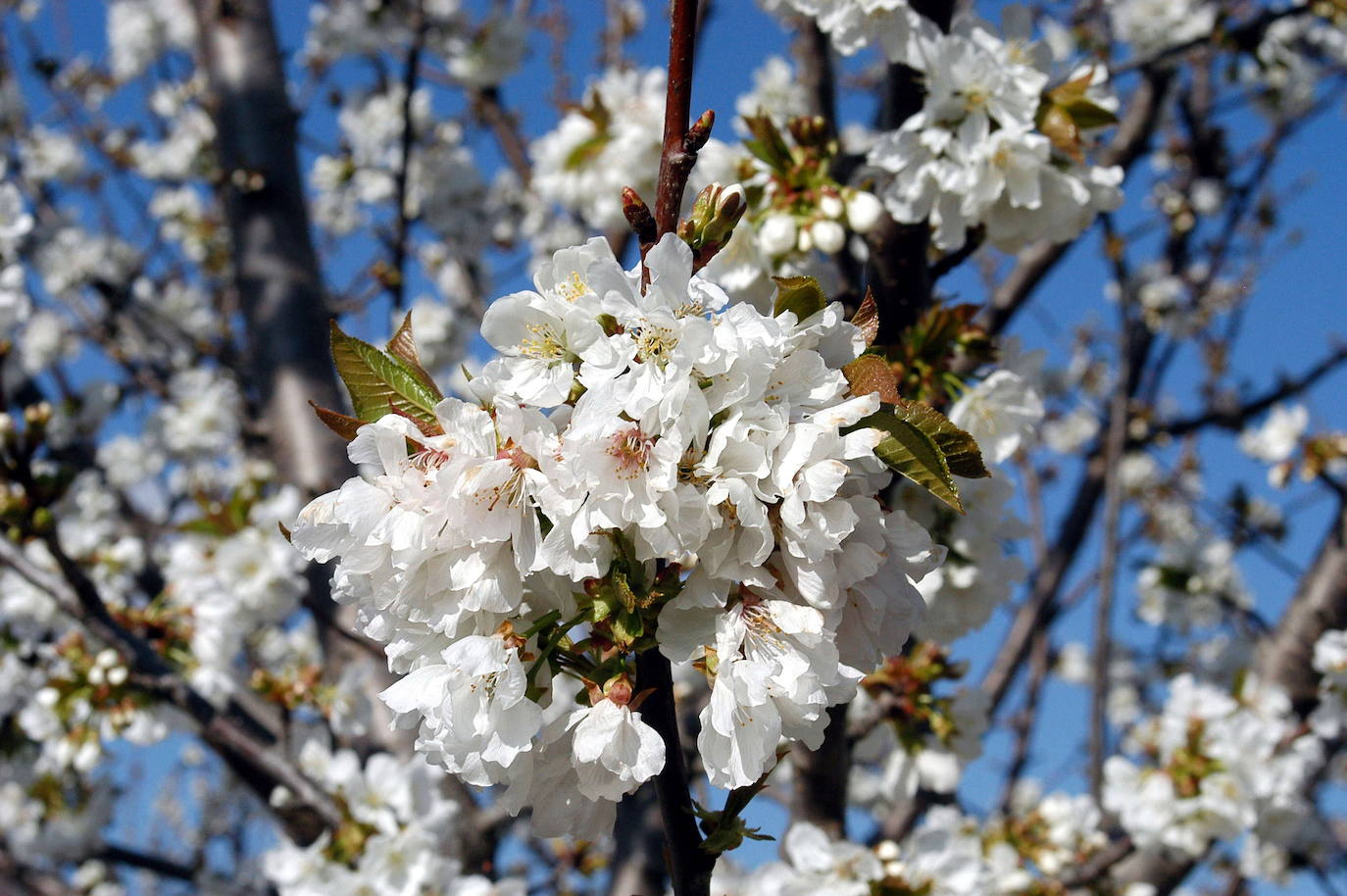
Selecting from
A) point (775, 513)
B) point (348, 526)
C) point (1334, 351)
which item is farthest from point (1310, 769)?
point (348, 526)

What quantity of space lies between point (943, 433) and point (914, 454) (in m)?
0.05

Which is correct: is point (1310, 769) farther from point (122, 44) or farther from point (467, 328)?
point (122, 44)

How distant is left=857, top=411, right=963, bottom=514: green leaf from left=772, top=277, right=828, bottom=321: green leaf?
0.43 ft

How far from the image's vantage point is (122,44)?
6.86 meters

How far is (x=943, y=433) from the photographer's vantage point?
1034mm

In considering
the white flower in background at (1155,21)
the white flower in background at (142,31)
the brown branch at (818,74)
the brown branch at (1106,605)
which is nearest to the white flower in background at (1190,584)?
the brown branch at (1106,605)

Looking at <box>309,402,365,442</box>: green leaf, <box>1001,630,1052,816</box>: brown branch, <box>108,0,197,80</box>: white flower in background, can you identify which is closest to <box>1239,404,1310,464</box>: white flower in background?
<box>1001,630,1052,816</box>: brown branch

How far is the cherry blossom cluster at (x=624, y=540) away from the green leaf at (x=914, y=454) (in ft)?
0.08

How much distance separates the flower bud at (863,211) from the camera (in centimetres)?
178

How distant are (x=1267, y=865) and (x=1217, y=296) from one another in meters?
2.78

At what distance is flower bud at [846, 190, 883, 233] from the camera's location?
1776 millimetres

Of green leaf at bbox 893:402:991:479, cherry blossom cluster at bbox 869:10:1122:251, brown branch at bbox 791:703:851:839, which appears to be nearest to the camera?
green leaf at bbox 893:402:991:479

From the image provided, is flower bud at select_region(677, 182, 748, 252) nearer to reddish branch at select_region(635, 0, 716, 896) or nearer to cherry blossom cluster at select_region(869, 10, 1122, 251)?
reddish branch at select_region(635, 0, 716, 896)

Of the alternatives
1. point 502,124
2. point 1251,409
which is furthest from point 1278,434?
point 502,124
